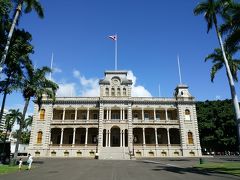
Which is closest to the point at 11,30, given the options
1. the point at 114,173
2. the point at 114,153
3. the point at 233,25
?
the point at 114,173

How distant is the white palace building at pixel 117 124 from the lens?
4497 centimetres

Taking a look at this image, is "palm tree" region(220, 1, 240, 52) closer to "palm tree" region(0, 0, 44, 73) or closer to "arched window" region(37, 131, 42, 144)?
"palm tree" region(0, 0, 44, 73)

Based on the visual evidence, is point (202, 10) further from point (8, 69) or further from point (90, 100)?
point (90, 100)

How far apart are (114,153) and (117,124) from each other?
23.3 ft

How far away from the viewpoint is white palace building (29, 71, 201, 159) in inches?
1770

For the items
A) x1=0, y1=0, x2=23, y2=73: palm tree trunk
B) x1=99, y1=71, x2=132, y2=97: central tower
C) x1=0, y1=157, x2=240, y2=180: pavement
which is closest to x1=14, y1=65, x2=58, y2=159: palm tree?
x1=0, y1=0, x2=23, y2=73: palm tree trunk

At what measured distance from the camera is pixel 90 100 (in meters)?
48.3

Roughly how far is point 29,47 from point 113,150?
2516 cm

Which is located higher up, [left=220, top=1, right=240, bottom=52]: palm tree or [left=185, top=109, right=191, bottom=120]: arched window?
[left=220, top=1, right=240, bottom=52]: palm tree

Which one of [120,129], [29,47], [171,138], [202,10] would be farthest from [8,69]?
[171,138]

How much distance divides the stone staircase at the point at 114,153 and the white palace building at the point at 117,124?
1660mm

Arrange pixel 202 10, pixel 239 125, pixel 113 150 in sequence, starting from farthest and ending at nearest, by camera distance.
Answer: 1. pixel 113 150
2. pixel 202 10
3. pixel 239 125

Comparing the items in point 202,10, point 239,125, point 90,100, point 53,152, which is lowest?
point 53,152

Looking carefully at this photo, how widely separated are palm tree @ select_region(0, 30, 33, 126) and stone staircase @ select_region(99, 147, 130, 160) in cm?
2140
